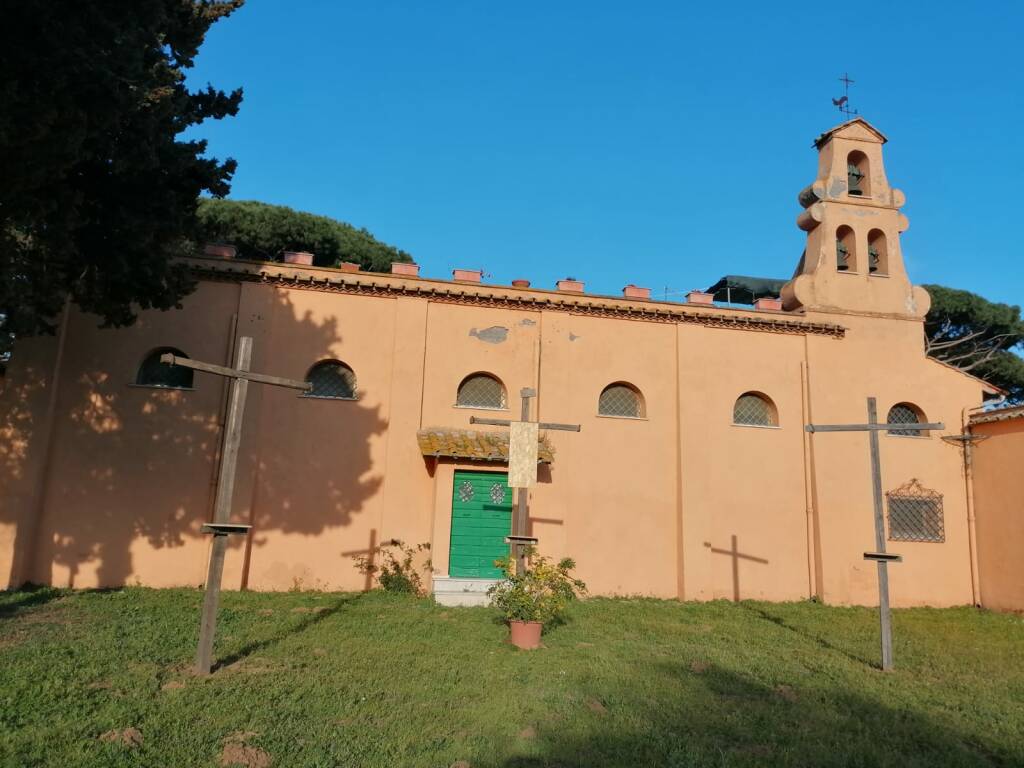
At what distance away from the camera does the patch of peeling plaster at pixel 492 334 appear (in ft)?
46.4

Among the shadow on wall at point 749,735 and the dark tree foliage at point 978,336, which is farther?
the dark tree foliage at point 978,336

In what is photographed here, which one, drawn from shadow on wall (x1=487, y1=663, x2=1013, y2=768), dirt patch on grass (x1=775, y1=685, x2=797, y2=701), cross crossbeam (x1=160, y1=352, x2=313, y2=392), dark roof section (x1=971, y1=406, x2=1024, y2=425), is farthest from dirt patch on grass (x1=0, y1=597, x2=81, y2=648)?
dark roof section (x1=971, y1=406, x2=1024, y2=425)

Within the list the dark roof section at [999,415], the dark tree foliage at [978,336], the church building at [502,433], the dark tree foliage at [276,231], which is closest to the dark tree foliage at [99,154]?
the church building at [502,433]

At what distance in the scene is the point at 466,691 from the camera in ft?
A: 23.7

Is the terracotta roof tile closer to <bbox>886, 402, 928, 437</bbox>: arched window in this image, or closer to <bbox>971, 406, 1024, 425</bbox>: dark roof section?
<bbox>886, 402, 928, 437</bbox>: arched window

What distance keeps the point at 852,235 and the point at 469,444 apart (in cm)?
1055

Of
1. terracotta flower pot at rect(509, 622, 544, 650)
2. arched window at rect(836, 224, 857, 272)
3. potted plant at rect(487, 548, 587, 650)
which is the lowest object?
terracotta flower pot at rect(509, 622, 544, 650)

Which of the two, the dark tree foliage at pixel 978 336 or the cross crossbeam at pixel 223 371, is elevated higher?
the dark tree foliage at pixel 978 336

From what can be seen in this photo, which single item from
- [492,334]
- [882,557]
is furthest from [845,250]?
[882,557]

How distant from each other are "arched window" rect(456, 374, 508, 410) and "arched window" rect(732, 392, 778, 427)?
5.22 meters

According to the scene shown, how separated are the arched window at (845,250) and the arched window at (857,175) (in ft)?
3.43

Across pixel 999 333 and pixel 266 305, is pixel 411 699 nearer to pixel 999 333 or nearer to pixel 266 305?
pixel 266 305

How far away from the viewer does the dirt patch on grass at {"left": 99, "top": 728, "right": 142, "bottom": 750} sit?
5359 mm

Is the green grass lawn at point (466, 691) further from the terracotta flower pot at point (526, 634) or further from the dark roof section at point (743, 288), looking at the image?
the dark roof section at point (743, 288)
